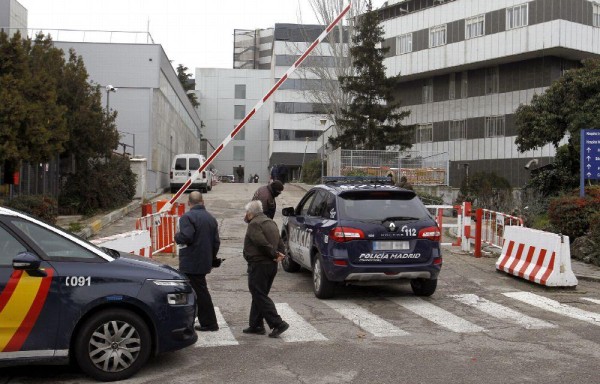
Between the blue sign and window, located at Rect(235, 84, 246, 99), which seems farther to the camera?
window, located at Rect(235, 84, 246, 99)

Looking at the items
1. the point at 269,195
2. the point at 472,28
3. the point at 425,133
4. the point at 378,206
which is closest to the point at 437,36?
the point at 472,28

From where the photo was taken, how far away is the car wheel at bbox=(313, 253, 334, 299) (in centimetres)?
972

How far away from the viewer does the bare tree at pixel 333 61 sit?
41.5 meters

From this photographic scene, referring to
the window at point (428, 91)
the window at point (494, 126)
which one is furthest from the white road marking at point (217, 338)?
the window at point (428, 91)

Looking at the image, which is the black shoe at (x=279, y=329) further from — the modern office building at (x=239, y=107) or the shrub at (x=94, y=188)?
the modern office building at (x=239, y=107)

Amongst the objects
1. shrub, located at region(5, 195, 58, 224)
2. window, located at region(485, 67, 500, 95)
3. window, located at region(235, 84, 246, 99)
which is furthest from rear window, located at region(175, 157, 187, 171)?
window, located at region(235, 84, 246, 99)

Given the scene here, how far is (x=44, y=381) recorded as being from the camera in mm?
5891

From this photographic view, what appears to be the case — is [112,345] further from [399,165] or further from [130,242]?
[399,165]

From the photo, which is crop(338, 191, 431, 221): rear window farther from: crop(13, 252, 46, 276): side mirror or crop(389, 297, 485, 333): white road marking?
crop(13, 252, 46, 276): side mirror

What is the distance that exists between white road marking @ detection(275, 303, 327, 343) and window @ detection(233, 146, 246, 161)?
252ft

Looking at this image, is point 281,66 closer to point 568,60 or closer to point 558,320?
point 568,60

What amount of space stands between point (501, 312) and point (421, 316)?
123cm

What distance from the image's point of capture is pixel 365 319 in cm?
865

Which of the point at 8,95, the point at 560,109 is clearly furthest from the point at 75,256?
the point at 560,109
